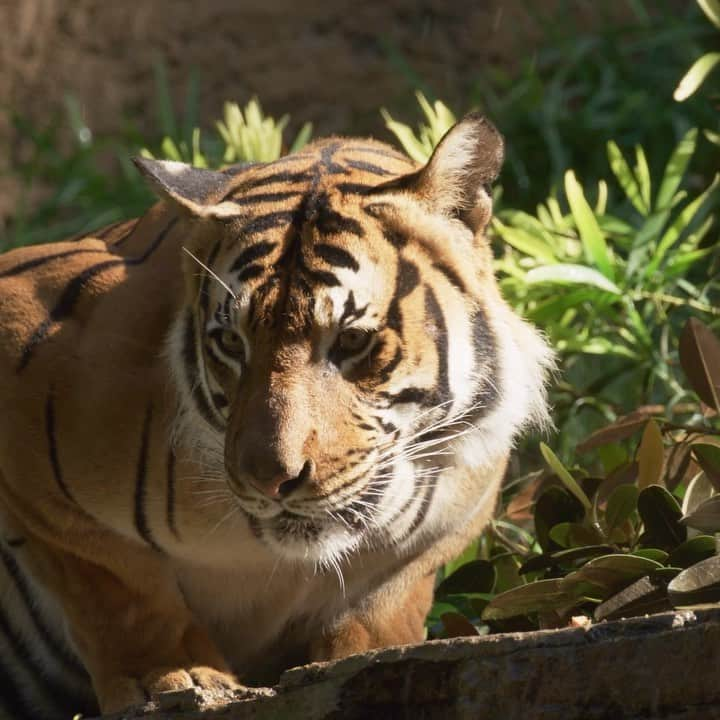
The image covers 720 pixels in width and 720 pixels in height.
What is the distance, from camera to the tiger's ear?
223cm

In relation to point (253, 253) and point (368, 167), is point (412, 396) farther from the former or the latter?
point (368, 167)

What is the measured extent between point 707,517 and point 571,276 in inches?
51.1

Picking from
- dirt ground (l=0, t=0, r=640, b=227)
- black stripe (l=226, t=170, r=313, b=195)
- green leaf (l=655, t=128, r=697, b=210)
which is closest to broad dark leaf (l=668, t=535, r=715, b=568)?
black stripe (l=226, t=170, r=313, b=195)

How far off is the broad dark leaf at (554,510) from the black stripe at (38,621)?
937 millimetres

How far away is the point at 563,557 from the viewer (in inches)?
96.3

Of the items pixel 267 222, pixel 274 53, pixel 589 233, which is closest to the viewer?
pixel 267 222

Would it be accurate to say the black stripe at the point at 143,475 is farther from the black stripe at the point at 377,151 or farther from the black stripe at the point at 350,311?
the black stripe at the point at 377,151

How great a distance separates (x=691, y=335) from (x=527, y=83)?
2863 millimetres

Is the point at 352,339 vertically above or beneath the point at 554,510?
above

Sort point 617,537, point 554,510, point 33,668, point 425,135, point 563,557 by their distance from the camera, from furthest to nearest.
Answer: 1. point 425,135
2. point 33,668
3. point 554,510
4. point 617,537
5. point 563,557

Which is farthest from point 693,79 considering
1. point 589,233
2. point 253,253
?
point 253,253

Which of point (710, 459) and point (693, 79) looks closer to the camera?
point (710, 459)

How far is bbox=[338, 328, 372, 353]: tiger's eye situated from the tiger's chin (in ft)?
0.89

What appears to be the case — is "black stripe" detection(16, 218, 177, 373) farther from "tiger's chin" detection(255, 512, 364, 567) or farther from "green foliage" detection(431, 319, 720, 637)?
"green foliage" detection(431, 319, 720, 637)
